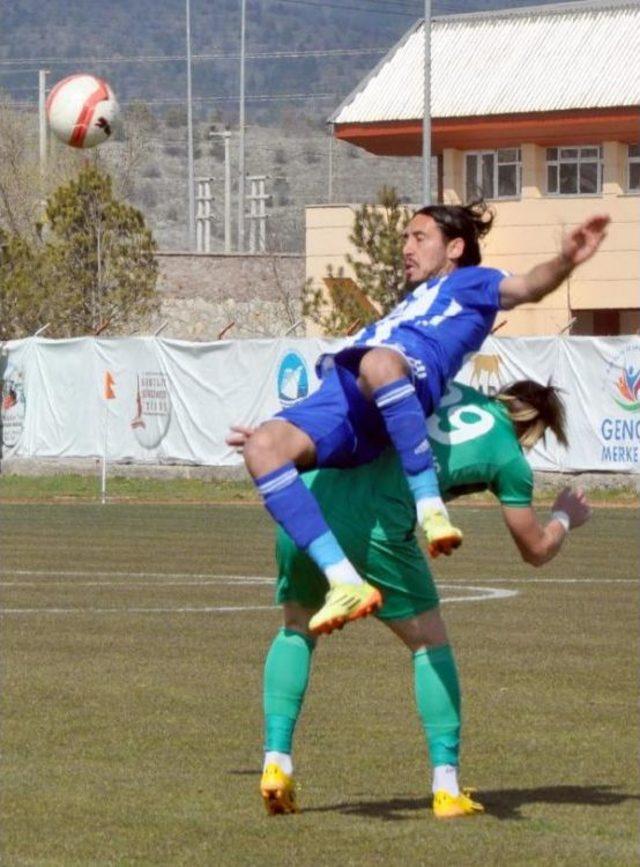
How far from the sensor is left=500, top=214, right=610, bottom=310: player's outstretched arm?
8094mm

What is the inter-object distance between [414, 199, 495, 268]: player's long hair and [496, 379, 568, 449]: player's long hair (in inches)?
19.8

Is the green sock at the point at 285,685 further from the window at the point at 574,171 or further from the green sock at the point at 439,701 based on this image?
the window at the point at 574,171

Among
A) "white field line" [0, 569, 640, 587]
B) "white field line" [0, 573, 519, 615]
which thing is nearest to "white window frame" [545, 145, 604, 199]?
"white field line" [0, 569, 640, 587]

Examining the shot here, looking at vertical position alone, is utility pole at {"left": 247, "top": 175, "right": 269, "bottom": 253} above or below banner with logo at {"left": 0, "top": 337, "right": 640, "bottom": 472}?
above

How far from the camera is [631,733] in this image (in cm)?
1024

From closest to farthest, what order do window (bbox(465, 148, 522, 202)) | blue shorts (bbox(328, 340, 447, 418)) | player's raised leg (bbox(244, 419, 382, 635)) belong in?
player's raised leg (bbox(244, 419, 382, 635)), blue shorts (bbox(328, 340, 447, 418)), window (bbox(465, 148, 522, 202))

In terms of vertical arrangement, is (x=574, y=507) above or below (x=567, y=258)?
below

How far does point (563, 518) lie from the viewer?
29.0 ft

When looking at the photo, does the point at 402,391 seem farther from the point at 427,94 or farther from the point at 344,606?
the point at 427,94

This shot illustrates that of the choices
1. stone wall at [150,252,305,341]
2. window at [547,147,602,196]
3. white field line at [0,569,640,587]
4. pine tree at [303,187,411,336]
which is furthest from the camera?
stone wall at [150,252,305,341]

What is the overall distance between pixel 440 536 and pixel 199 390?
31.7 meters

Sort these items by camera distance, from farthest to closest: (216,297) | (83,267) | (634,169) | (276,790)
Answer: (216,297) < (634,169) < (83,267) < (276,790)

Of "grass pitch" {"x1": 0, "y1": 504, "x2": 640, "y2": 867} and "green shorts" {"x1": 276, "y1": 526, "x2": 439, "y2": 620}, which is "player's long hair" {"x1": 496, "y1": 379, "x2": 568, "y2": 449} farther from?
"grass pitch" {"x1": 0, "y1": 504, "x2": 640, "y2": 867}

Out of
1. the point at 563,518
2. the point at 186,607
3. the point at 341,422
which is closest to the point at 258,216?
the point at 186,607
